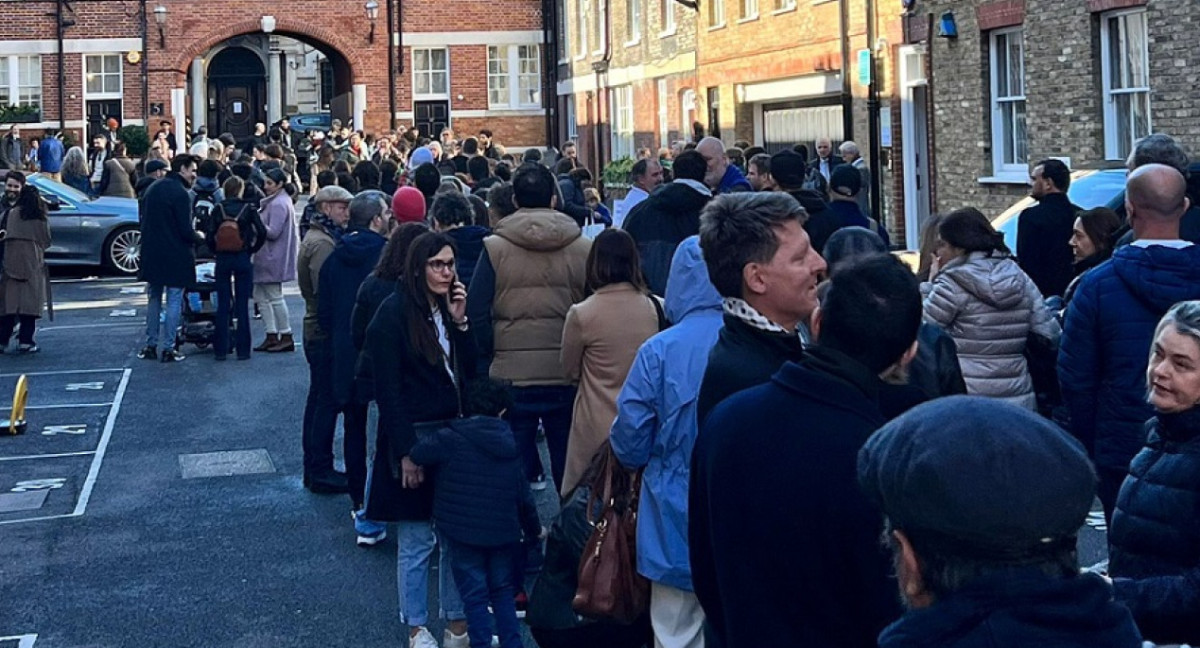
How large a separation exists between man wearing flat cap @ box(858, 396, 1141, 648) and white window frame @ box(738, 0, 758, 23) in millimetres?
28561

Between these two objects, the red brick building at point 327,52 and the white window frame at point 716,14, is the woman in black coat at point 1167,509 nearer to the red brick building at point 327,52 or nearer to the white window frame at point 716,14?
the white window frame at point 716,14

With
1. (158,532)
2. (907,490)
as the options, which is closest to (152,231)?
(158,532)

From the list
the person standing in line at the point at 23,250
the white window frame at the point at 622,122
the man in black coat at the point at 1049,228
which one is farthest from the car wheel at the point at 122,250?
the man in black coat at the point at 1049,228

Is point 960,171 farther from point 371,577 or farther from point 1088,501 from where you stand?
point 1088,501

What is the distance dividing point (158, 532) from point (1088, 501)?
8.35 meters

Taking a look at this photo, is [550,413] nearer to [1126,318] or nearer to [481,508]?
[481,508]

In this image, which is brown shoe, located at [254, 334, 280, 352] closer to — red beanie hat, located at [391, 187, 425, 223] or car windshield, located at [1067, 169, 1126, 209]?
red beanie hat, located at [391, 187, 425, 223]

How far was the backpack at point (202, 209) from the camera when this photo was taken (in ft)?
58.7

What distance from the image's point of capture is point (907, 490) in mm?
2359

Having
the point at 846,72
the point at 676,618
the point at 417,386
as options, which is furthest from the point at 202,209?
the point at 676,618

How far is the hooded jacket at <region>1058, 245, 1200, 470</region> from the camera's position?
6414mm

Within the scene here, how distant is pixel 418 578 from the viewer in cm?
728

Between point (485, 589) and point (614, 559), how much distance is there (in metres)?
1.48

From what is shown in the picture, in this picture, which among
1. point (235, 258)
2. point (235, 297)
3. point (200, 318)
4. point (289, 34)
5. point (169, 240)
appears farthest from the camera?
point (289, 34)
